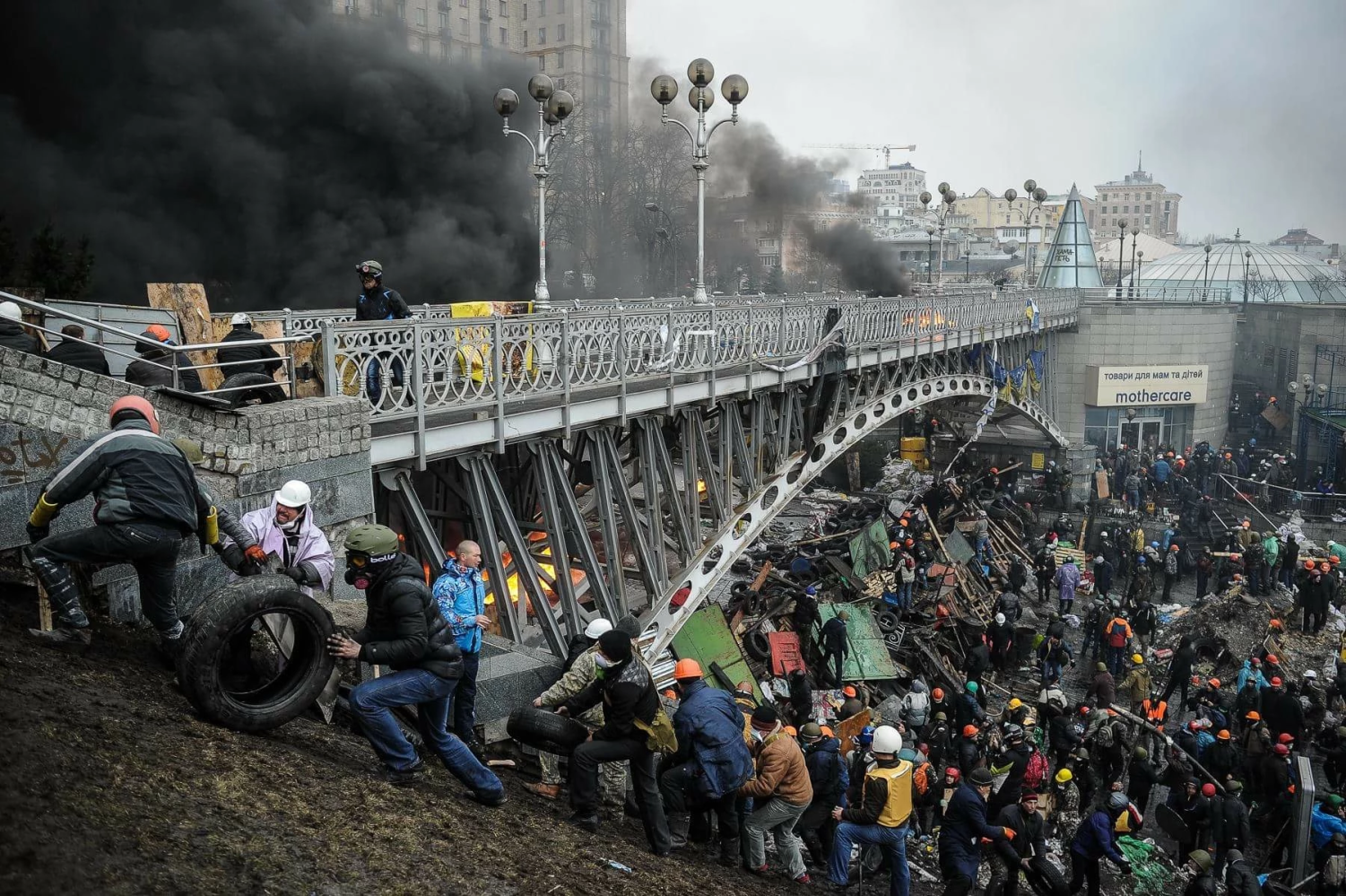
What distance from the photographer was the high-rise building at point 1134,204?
14075cm

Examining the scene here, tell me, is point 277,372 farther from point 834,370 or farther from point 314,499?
point 834,370

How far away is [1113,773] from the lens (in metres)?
13.5

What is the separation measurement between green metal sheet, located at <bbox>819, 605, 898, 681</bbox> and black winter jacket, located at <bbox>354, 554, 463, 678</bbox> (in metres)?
13.1

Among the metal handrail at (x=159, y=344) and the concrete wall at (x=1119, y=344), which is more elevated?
the metal handrail at (x=159, y=344)

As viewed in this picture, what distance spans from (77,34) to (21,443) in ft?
90.3

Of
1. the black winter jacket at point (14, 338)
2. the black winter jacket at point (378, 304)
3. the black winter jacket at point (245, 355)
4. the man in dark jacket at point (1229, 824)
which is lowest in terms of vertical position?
the man in dark jacket at point (1229, 824)

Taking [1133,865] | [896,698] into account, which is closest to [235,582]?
[1133,865]

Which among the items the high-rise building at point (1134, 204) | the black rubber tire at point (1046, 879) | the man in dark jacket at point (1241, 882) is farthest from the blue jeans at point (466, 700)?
the high-rise building at point (1134, 204)

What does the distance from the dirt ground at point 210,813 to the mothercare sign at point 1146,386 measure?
→ 36.6 meters

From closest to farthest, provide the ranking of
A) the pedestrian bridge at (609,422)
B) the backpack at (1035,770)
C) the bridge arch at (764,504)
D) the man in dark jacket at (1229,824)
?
1. the pedestrian bridge at (609,422)
2. the man in dark jacket at (1229,824)
3. the backpack at (1035,770)
4. the bridge arch at (764,504)

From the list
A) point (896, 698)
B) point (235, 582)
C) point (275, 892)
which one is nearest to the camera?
point (275, 892)

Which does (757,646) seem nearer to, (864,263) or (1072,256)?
(864,263)

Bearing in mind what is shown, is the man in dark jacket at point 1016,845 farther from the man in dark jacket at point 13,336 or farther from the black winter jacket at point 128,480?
the man in dark jacket at point 13,336

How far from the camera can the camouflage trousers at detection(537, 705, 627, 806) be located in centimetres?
733
